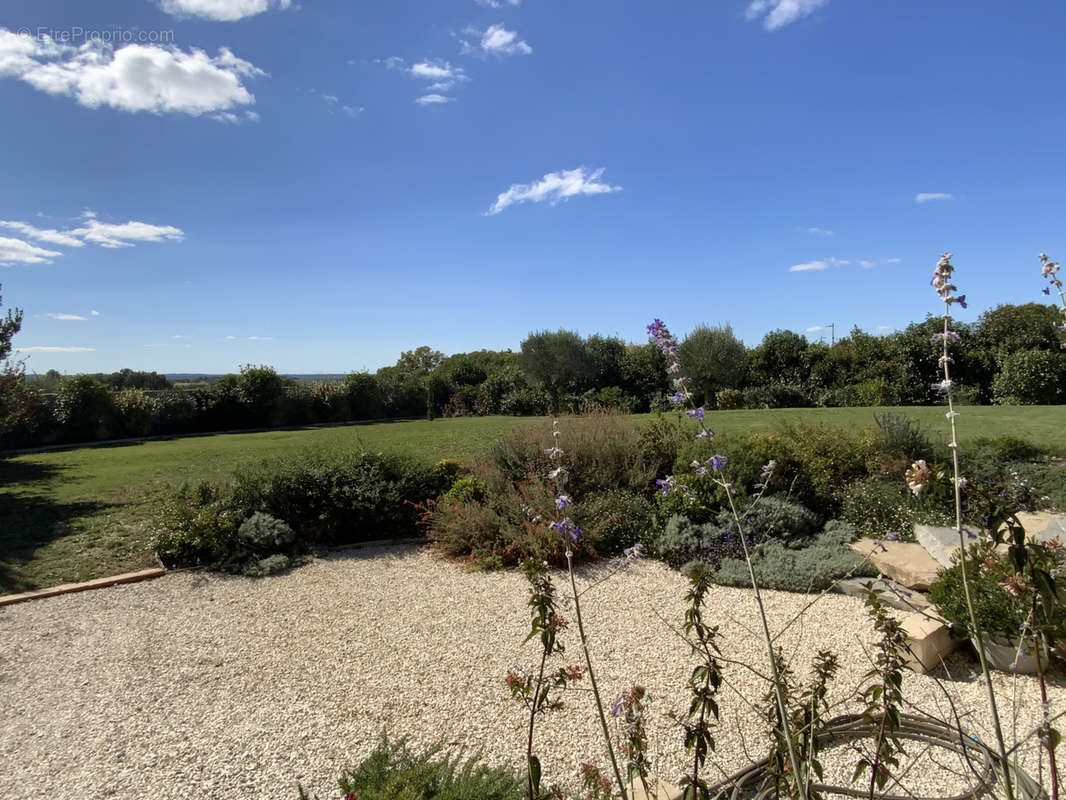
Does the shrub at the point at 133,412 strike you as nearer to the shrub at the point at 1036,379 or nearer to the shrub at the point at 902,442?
the shrub at the point at 902,442

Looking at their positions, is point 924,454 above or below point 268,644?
above

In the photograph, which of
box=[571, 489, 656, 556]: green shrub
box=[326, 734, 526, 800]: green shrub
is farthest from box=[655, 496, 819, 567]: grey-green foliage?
box=[326, 734, 526, 800]: green shrub

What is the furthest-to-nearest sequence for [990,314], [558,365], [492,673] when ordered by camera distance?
[558,365] < [990,314] < [492,673]

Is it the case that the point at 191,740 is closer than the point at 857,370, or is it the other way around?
the point at 191,740

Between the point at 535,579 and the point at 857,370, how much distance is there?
21.4m

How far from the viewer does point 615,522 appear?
6.46 metres

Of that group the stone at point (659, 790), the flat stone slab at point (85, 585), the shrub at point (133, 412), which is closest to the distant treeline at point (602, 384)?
the shrub at point (133, 412)

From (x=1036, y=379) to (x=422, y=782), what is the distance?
20.8 meters

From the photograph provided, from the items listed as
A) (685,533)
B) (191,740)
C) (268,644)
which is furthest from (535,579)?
(685,533)

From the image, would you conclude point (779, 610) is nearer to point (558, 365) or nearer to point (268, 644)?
point (268, 644)

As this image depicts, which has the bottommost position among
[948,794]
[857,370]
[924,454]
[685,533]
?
[948,794]

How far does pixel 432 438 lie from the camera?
45.6 feet

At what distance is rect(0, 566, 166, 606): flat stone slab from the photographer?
531 cm

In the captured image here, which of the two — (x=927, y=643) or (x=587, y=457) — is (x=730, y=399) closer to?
(x=587, y=457)
